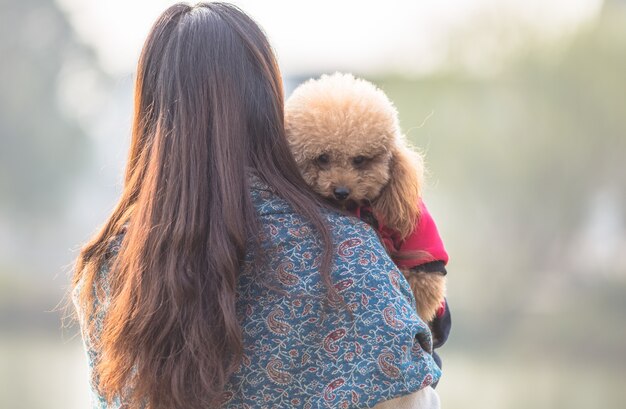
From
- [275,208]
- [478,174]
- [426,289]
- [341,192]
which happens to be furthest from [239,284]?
Answer: [478,174]

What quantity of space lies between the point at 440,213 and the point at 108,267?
286 centimetres

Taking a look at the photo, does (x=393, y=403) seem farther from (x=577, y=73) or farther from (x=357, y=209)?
(x=577, y=73)

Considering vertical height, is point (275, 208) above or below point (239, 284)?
above

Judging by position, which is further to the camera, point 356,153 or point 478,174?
point 478,174

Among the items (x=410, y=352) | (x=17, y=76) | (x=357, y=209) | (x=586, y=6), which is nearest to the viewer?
(x=410, y=352)

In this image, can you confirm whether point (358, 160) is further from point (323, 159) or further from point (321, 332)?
point (321, 332)

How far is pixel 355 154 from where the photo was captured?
1.26 m

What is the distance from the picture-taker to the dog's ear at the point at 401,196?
4.13 ft

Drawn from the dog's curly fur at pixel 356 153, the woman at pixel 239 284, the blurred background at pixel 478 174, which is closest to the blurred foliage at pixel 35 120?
the blurred background at pixel 478 174

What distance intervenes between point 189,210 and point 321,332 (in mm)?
247

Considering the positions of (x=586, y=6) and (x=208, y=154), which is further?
(x=586, y=6)

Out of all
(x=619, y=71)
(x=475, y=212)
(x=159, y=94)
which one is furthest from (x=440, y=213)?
(x=159, y=94)

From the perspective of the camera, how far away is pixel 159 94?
1.13m

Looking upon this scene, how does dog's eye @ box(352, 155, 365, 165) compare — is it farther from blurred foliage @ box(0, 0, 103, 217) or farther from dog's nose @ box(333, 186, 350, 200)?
blurred foliage @ box(0, 0, 103, 217)
